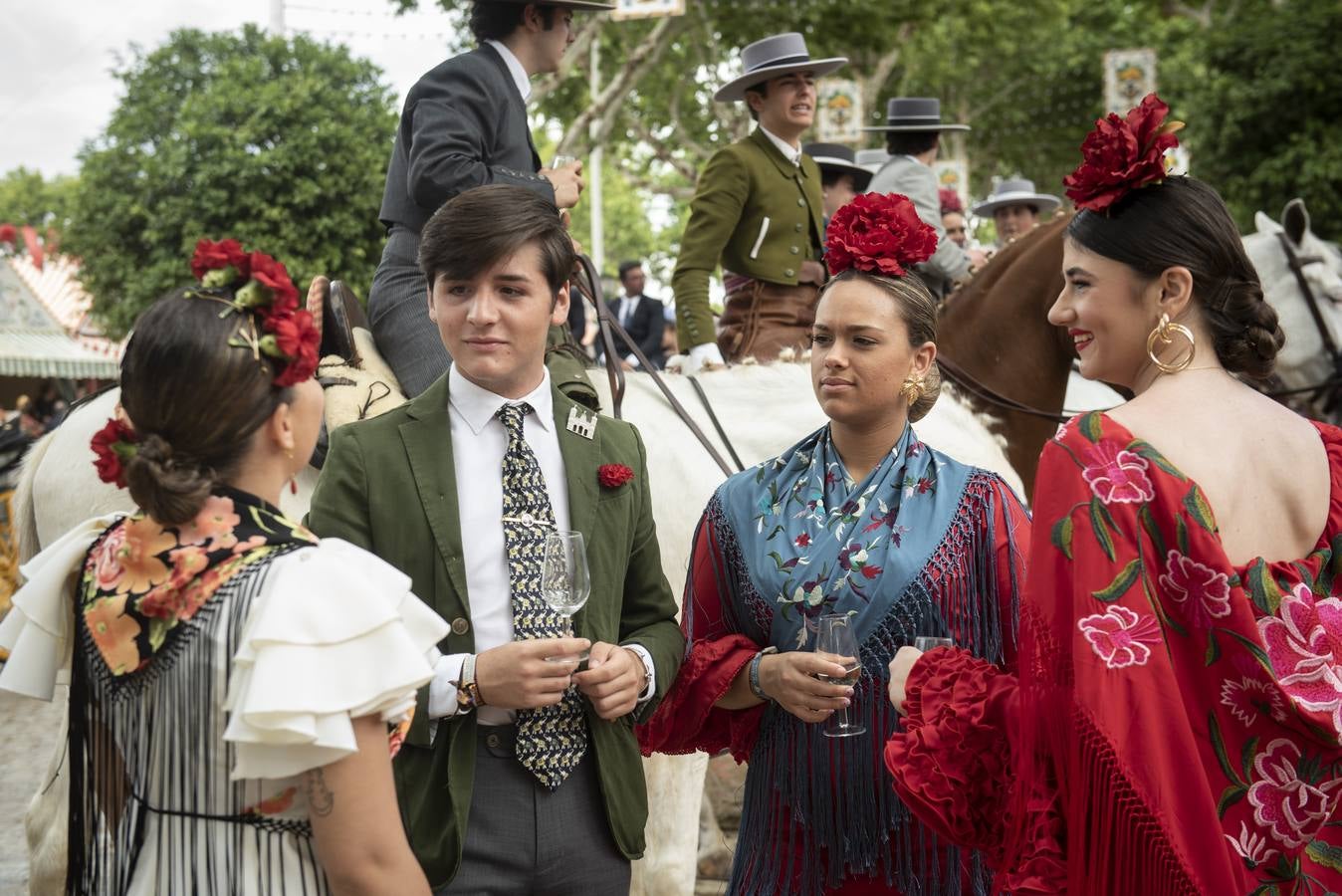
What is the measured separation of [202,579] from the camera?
1.90m

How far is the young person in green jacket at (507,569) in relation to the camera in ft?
8.00

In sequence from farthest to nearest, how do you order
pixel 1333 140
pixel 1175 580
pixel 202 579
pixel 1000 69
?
pixel 1000 69
pixel 1333 140
pixel 1175 580
pixel 202 579

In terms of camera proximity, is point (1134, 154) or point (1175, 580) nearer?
point (1175, 580)

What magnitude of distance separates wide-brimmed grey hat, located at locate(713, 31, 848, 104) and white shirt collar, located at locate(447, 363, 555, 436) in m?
3.71

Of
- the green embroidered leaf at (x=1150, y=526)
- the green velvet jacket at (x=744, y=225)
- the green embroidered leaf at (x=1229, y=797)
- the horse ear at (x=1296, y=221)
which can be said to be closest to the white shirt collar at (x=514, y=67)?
the green velvet jacket at (x=744, y=225)

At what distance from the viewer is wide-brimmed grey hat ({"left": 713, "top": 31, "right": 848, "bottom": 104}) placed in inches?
238

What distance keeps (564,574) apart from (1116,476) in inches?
38.0

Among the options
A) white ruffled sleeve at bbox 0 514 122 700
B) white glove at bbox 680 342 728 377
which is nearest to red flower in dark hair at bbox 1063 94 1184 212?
white ruffled sleeve at bbox 0 514 122 700

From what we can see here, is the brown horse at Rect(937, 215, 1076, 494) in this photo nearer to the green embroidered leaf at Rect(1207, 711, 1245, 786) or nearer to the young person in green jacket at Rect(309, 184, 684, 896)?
the young person in green jacket at Rect(309, 184, 684, 896)

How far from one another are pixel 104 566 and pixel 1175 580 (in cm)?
169

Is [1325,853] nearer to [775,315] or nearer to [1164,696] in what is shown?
[1164,696]

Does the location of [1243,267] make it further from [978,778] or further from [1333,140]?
[1333,140]

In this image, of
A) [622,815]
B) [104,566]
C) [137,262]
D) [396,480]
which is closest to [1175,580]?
A: [622,815]

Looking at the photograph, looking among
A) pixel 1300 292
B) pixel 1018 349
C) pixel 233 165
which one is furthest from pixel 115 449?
pixel 233 165
